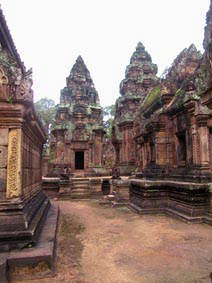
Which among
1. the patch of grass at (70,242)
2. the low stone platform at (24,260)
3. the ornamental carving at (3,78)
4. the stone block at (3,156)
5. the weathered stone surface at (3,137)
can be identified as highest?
the ornamental carving at (3,78)

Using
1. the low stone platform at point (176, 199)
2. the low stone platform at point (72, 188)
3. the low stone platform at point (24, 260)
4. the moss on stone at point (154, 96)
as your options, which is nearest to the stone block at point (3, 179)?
the low stone platform at point (24, 260)

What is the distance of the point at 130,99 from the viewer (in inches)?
787

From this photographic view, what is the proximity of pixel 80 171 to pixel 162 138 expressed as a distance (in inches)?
484

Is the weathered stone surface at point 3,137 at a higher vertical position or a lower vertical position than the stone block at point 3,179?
higher

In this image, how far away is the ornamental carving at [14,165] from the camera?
390 cm

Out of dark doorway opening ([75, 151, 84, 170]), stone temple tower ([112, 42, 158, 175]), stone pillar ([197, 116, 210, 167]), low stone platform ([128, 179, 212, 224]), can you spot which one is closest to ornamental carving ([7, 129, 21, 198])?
low stone platform ([128, 179, 212, 224])

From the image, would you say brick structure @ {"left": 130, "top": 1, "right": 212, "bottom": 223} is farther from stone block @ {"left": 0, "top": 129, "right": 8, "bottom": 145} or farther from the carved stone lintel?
stone block @ {"left": 0, "top": 129, "right": 8, "bottom": 145}

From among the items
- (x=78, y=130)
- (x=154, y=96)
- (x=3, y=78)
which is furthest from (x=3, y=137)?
(x=78, y=130)

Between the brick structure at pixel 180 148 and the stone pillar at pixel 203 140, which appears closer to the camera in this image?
the brick structure at pixel 180 148

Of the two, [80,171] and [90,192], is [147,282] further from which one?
[80,171]

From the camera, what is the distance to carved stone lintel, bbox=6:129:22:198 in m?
3.89

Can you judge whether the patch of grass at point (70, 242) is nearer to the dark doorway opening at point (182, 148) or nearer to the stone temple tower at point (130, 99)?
the dark doorway opening at point (182, 148)

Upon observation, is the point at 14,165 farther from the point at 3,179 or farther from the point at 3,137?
the point at 3,137

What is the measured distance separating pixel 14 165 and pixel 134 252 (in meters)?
2.61
